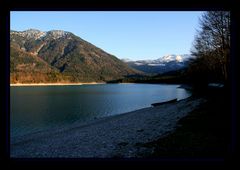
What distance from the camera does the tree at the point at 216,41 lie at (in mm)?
19875

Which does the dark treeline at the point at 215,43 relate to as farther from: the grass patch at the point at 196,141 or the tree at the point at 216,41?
the grass patch at the point at 196,141

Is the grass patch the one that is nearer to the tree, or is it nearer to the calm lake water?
the tree

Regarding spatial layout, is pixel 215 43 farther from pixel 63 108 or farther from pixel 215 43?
pixel 63 108

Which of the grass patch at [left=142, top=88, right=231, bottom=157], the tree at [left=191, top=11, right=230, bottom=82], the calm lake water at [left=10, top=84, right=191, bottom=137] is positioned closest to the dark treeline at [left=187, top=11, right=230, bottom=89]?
the tree at [left=191, top=11, right=230, bottom=82]

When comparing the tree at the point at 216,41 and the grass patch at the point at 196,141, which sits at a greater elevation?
the tree at the point at 216,41

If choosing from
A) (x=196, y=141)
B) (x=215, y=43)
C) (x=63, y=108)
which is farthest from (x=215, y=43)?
(x=63, y=108)

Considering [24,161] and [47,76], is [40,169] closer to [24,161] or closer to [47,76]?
[24,161]

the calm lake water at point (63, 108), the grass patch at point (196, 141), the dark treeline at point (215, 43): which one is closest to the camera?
the grass patch at point (196, 141)

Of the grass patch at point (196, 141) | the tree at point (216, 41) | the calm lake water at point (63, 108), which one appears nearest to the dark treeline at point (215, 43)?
the tree at point (216, 41)

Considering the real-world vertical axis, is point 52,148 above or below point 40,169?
below
